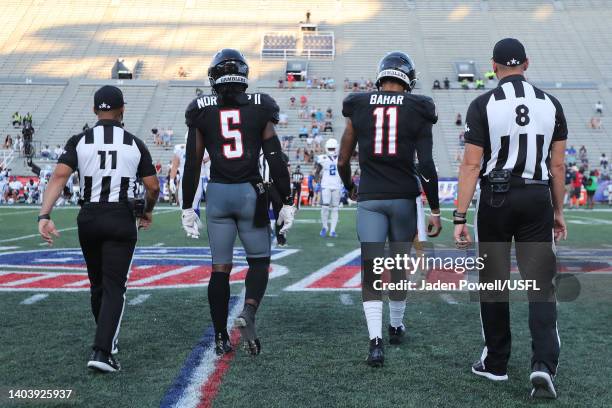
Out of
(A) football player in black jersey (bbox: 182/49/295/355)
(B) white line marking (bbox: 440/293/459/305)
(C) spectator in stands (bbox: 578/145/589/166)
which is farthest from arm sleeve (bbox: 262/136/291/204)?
(C) spectator in stands (bbox: 578/145/589/166)

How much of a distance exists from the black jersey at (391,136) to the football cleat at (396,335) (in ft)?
3.18

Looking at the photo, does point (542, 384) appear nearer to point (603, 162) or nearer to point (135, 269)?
point (135, 269)

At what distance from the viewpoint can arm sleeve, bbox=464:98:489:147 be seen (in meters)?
3.48

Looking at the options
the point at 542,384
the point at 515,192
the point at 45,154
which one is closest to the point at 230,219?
the point at 515,192

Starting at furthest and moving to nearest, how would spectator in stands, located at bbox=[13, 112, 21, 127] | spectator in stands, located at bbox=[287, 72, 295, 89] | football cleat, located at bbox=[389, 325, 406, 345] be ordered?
spectator in stands, located at bbox=[287, 72, 295, 89]
spectator in stands, located at bbox=[13, 112, 21, 127]
football cleat, located at bbox=[389, 325, 406, 345]

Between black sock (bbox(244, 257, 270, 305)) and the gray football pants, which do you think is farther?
black sock (bbox(244, 257, 270, 305))

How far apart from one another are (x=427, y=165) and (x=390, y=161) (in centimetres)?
23

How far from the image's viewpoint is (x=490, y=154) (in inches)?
139

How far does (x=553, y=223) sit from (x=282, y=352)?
1827 mm

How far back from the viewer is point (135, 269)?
308 inches

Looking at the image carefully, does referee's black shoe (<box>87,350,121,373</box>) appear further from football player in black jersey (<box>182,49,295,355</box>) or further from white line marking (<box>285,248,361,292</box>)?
white line marking (<box>285,248,361,292</box>)

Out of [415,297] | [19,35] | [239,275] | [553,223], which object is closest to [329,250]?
[239,275]

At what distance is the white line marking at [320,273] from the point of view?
6625 millimetres

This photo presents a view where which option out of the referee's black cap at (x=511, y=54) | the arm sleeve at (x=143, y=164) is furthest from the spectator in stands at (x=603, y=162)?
the arm sleeve at (x=143, y=164)
